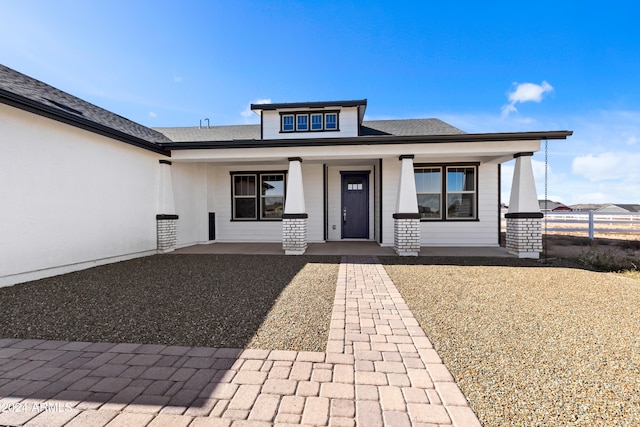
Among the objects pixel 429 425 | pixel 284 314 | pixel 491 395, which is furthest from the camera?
pixel 284 314

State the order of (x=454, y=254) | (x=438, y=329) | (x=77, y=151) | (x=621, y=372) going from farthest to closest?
(x=454, y=254)
(x=77, y=151)
(x=438, y=329)
(x=621, y=372)

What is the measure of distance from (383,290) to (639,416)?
3099mm

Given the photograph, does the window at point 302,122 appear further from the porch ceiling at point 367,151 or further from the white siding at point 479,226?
the white siding at point 479,226

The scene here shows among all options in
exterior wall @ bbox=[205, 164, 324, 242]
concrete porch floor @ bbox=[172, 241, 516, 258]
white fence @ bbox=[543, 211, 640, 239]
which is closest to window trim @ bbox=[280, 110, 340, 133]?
exterior wall @ bbox=[205, 164, 324, 242]

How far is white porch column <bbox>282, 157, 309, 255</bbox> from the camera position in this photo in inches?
320

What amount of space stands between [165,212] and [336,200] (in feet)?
19.8

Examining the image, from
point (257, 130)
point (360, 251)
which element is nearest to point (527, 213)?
point (360, 251)

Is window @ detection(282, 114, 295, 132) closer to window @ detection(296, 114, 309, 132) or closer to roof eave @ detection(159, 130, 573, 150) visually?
window @ detection(296, 114, 309, 132)

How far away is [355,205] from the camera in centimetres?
1084

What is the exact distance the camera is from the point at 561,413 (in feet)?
5.82

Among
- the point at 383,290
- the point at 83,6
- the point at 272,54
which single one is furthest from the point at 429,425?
the point at 272,54

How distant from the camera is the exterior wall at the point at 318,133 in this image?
10.8 m

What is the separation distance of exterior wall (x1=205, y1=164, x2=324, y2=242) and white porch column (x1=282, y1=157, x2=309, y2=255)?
2304mm

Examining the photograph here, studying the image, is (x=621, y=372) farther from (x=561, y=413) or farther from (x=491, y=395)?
(x=491, y=395)
